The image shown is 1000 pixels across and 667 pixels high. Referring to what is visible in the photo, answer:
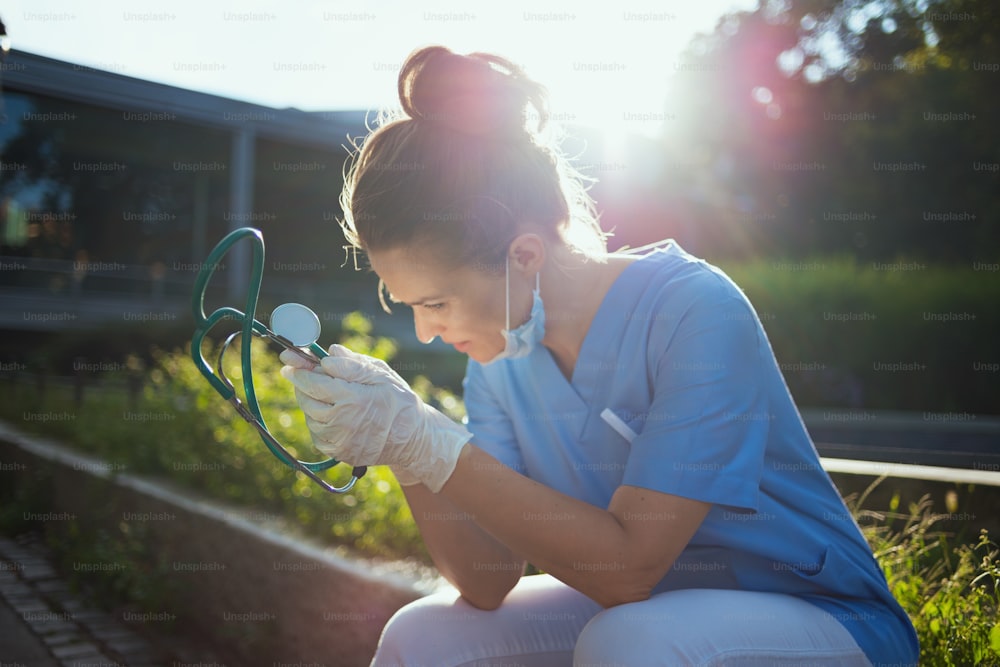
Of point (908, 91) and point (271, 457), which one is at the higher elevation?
point (908, 91)

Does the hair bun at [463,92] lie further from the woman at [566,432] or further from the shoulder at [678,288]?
the shoulder at [678,288]

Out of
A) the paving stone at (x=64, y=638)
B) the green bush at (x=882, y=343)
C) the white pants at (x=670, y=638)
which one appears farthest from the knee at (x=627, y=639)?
the green bush at (x=882, y=343)

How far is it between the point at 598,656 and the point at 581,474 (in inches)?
17.9

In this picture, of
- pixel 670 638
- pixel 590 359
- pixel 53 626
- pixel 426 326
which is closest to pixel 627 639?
pixel 670 638

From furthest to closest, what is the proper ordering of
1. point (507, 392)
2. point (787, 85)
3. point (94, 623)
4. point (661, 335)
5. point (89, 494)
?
point (787, 85), point (89, 494), point (94, 623), point (507, 392), point (661, 335)

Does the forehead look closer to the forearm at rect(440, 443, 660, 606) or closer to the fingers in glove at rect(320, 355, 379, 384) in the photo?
the fingers in glove at rect(320, 355, 379, 384)

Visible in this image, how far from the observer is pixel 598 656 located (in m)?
1.51

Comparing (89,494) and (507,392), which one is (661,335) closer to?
(507,392)

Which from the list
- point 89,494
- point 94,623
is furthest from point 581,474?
point 89,494

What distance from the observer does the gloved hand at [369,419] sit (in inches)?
61.8

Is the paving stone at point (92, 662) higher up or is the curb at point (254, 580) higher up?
the curb at point (254, 580)

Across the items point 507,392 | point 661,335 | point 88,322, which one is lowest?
point 88,322

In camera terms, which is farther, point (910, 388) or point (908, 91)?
point (908, 91)

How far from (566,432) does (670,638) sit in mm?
579
